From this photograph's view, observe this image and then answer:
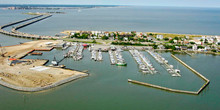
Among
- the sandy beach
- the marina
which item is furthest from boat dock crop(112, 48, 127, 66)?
the sandy beach

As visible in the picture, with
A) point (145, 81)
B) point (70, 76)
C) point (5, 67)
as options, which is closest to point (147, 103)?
point (145, 81)

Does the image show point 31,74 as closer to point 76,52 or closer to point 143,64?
point 76,52

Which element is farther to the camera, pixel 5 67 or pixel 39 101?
pixel 5 67

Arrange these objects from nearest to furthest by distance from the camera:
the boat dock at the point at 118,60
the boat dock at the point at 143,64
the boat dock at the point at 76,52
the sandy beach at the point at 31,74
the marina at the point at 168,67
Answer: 1. the sandy beach at the point at 31,74
2. the marina at the point at 168,67
3. the boat dock at the point at 143,64
4. the boat dock at the point at 118,60
5. the boat dock at the point at 76,52

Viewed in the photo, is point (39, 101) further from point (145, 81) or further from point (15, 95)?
point (145, 81)

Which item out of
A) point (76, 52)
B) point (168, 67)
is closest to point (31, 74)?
point (76, 52)

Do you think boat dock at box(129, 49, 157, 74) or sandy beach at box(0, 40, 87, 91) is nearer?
sandy beach at box(0, 40, 87, 91)

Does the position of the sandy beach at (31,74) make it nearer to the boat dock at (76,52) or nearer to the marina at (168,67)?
the boat dock at (76,52)

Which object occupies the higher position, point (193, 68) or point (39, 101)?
point (193, 68)

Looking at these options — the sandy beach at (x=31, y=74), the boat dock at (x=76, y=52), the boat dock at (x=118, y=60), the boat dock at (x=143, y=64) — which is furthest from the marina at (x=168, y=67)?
the boat dock at (x=76, y=52)

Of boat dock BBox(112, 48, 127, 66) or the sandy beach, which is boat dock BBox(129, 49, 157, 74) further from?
the sandy beach

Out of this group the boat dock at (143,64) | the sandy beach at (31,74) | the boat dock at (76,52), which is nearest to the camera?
the sandy beach at (31,74)
